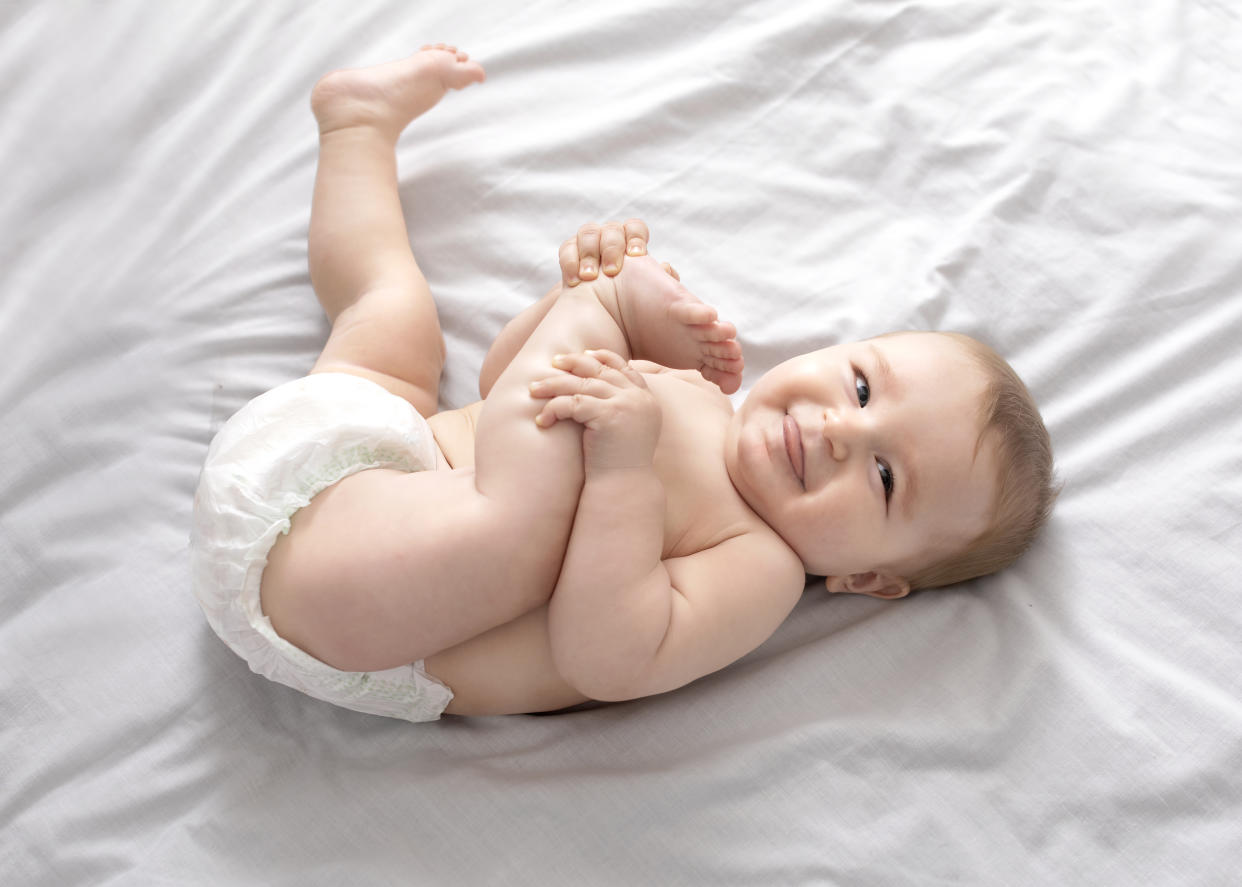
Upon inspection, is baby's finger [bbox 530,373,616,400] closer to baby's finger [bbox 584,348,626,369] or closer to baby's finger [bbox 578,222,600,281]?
baby's finger [bbox 584,348,626,369]

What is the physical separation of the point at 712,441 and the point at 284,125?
0.96 meters

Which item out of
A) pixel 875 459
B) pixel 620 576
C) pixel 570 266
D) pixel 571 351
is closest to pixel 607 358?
pixel 571 351

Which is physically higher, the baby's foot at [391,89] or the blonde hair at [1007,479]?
the baby's foot at [391,89]

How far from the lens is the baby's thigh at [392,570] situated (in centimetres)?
125

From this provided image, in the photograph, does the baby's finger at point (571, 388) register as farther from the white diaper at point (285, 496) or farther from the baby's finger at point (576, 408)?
the white diaper at point (285, 496)

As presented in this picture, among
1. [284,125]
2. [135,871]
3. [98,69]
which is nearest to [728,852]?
[135,871]

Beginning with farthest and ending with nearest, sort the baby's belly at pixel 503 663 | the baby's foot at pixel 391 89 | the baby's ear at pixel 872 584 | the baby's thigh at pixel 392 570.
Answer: the baby's foot at pixel 391 89
the baby's ear at pixel 872 584
the baby's belly at pixel 503 663
the baby's thigh at pixel 392 570

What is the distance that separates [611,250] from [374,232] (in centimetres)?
45

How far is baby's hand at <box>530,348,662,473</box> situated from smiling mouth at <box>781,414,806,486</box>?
21cm

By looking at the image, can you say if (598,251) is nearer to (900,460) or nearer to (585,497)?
(585,497)

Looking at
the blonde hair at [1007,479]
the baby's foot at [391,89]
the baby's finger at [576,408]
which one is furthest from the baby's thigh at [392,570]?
the baby's foot at [391,89]

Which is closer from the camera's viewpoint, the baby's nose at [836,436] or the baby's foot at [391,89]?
the baby's nose at [836,436]

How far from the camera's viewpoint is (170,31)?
184 centimetres

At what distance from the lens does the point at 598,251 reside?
4.73 feet
